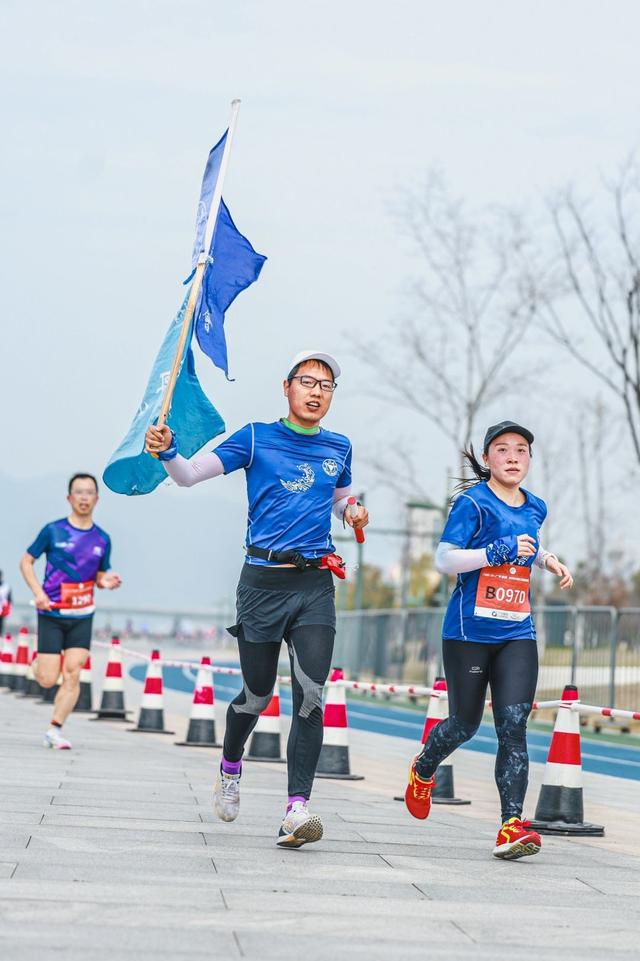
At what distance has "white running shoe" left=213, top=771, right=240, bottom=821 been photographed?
8.01 m

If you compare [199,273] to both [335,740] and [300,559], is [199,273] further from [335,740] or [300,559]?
[335,740]

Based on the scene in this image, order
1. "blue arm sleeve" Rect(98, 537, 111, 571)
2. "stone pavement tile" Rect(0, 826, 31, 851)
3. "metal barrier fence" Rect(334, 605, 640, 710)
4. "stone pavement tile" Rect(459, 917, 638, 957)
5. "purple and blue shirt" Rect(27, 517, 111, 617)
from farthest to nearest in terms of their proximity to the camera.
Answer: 1. "metal barrier fence" Rect(334, 605, 640, 710)
2. "blue arm sleeve" Rect(98, 537, 111, 571)
3. "purple and blue shirt" Rect(27, 517, 111, 617)
4. "stone pavement tile" Rect(0, 826, 31, 851)
5. "stone pavement tile" Rect(459, 917, 638, 957)

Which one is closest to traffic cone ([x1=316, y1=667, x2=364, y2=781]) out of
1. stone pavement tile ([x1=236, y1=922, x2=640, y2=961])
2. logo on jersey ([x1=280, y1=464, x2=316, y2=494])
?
logo on jersey ([x1=280, y1=464, x2=316, y2=494])

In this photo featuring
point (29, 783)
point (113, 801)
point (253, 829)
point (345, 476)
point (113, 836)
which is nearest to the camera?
point (113, 836)

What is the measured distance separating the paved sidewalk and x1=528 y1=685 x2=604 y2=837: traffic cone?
10.0 inches

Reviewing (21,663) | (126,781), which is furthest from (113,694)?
(126,781)

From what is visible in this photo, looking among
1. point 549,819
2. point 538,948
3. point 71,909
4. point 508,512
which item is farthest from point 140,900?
point 549,819

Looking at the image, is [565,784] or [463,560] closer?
[463,560]

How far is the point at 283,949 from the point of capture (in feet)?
15.9

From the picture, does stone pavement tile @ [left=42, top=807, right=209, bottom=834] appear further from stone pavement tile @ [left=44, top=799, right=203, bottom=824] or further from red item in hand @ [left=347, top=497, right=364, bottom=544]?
red item in hand @ [left=347, top=497, right=364, bottom=544]

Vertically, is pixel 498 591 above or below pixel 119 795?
above

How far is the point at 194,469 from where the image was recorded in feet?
25.2

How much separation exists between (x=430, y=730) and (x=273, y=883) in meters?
4.45

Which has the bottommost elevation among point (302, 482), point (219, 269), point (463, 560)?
point (463, 560)
